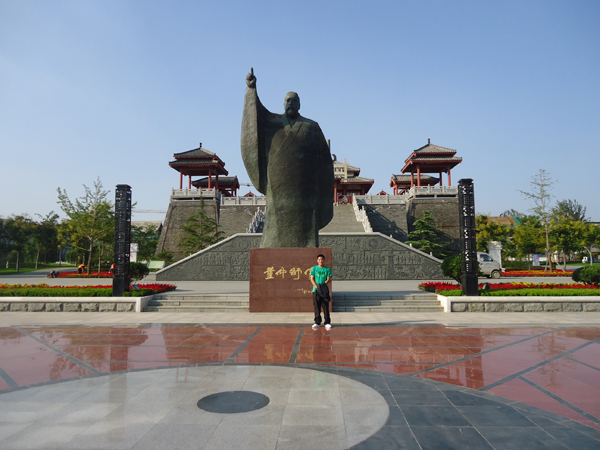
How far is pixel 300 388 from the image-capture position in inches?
134

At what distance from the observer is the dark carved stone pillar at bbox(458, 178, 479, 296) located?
9.04m

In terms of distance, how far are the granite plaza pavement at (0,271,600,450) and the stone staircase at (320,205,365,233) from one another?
1710 cm

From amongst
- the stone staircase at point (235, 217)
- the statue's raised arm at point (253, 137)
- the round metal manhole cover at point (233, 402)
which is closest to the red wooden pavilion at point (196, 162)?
the stone staircase at point (235, 217)

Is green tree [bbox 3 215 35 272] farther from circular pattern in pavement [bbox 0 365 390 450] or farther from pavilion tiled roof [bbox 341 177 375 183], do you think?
circular pattern in pavement [bbox 0 365 390 450]

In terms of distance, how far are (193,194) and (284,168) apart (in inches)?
961

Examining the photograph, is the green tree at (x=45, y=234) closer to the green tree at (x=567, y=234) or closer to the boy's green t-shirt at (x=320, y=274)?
the boy's green t-shirt at (x=320, y=274)

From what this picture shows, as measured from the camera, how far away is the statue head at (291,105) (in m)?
8.91

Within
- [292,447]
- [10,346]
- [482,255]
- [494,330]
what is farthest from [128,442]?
[482,255]

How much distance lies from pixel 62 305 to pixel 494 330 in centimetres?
956

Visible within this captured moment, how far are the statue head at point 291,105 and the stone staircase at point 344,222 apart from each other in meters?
13.9

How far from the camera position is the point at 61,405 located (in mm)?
3006

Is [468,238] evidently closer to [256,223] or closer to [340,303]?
[340,303]

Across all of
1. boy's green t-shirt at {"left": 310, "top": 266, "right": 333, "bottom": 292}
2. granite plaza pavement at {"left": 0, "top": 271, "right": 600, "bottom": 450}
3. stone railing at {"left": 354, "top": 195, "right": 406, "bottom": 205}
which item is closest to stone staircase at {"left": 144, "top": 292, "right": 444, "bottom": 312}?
granite plaza pavement at {"left": 0, "top": 271, "right": 600, "bottom": 450}

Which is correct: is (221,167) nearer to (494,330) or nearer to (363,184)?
(363,184)
